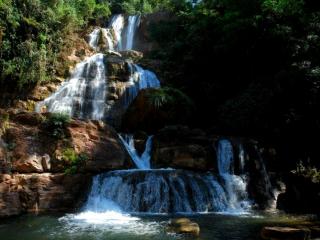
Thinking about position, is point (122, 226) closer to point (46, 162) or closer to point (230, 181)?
point (46, 162)

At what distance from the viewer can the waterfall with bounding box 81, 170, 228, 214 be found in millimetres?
15344

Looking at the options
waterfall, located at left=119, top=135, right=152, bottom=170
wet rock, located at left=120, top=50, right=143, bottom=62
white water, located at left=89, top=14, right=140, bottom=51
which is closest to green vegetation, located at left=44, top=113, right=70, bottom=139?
waterfall, located at left=119, top=135, right=152, bottom=170

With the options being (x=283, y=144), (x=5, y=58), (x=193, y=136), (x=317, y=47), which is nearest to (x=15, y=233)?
(x=193, y=136)

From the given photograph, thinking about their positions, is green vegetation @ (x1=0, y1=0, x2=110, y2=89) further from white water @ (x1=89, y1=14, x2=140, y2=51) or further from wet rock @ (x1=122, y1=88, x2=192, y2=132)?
wet rock @ (x1=122, y1=88, x2=192, y2=132)

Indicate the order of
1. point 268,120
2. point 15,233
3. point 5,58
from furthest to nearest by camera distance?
point 5,58
point 268,120
point 15,233

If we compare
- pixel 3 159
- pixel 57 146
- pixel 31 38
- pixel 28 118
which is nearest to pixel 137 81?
pixel 31 38

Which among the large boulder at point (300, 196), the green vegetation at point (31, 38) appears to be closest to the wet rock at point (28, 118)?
the green vegetation at point (31, 38)

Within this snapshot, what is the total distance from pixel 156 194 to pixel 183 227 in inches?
161

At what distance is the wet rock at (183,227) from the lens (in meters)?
11.2

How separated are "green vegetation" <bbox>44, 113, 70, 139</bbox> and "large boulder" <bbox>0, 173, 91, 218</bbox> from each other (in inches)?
71.8

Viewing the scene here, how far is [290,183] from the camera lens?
15828 mm

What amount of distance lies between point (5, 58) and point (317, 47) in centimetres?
1535

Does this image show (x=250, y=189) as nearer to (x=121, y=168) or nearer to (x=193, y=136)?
(x=193, y=136)

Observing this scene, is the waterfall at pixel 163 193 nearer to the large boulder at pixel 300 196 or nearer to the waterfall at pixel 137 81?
the large boulder at pixel 300 196
